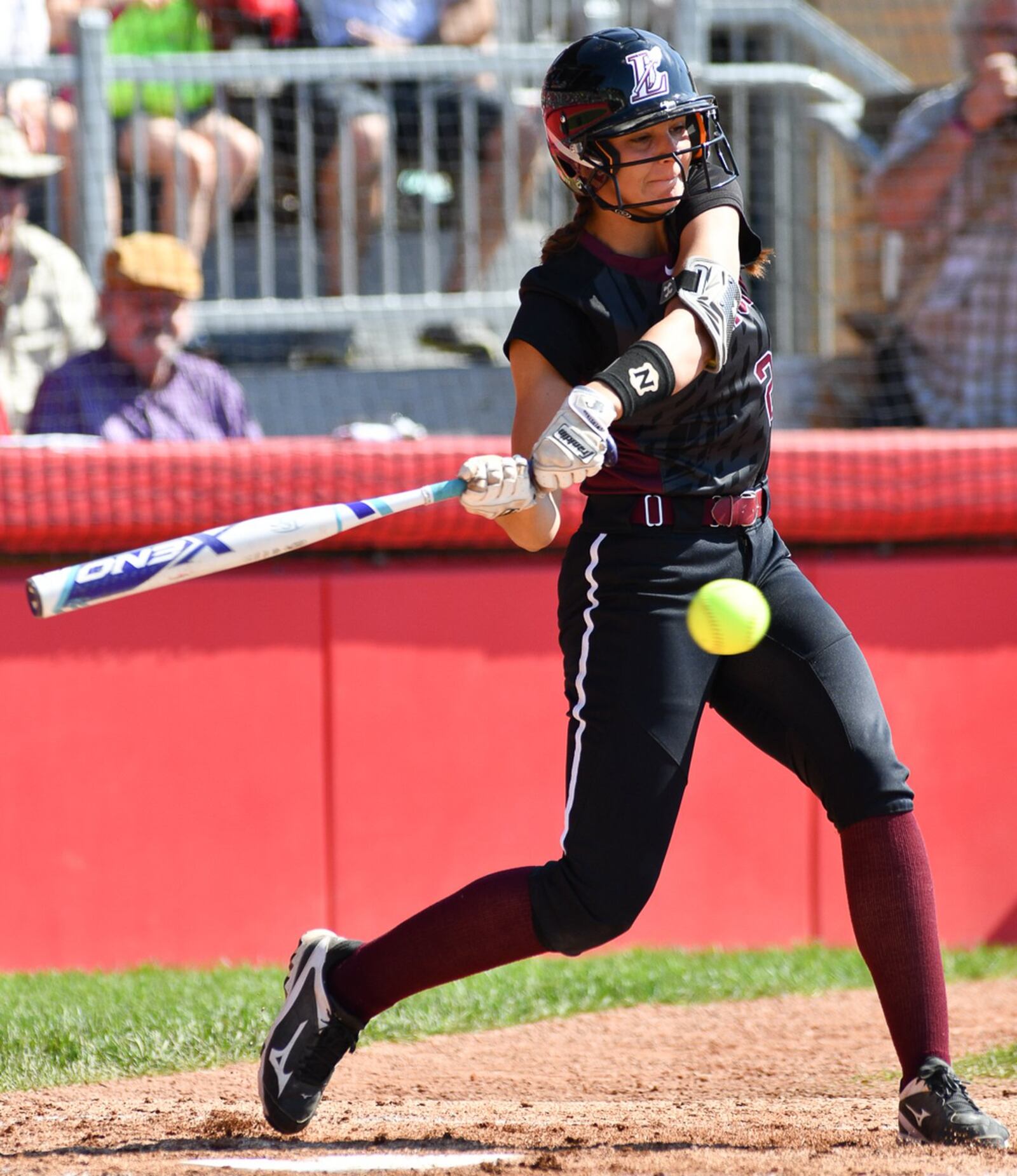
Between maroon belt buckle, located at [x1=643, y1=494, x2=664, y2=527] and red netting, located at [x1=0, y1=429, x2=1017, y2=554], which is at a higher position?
maroon belt buckle, located at [x1=643, y1=494, x2=664, y2=527]

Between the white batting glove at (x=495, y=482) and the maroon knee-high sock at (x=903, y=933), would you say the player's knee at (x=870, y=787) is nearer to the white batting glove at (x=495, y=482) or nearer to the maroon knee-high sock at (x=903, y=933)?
the maroon knee-high sock at (x=903, y=933)

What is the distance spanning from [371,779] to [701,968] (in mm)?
1146

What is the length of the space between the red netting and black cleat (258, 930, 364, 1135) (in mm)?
2075

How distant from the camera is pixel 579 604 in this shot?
309cm

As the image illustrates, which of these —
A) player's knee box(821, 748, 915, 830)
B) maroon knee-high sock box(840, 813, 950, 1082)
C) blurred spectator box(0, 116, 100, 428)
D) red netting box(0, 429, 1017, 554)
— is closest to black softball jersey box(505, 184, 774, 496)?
player's knee box(821, 748, 915, 830)

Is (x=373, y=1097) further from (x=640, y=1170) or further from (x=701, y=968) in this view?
(x=701, y=968)

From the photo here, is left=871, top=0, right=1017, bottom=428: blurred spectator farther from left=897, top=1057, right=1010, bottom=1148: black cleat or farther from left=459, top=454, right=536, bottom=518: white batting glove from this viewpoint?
left=459, top=454, right=536, bottom=518: white batting glove

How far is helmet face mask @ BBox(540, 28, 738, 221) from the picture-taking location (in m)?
2.96

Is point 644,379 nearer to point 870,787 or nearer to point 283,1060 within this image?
point 870,787

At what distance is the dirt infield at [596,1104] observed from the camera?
301 centimetres

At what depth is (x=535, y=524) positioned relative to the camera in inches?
125

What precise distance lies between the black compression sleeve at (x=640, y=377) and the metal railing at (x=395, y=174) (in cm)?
371

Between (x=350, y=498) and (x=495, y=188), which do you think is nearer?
(x=350, y=498)

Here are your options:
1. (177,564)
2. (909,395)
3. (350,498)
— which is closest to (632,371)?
(177,564)
